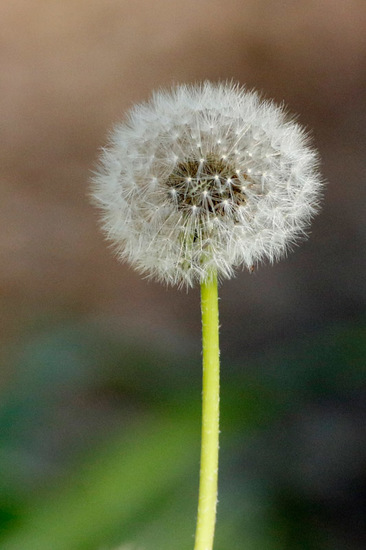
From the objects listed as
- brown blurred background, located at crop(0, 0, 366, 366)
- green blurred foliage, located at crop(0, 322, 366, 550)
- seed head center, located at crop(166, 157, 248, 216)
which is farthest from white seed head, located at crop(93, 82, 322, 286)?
brown blurred background, located at crop(0, 0, 366, 366)

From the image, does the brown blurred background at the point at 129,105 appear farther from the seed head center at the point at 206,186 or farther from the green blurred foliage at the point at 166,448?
the seed head center at the point at 206,186

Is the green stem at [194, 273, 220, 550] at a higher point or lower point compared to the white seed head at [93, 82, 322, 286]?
lower

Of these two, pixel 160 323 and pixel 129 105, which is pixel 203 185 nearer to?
pixel 160 323

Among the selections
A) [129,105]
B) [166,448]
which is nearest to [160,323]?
[129,105]

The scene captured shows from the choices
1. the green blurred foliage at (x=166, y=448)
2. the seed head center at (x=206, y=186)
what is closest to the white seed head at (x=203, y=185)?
the seed head center at (x=206, y=186)

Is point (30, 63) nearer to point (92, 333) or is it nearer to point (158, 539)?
point (92, 333)

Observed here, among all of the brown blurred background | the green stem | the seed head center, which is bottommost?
the green stem

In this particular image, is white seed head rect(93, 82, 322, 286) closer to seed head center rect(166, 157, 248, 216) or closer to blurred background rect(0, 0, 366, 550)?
seed head center rect(166, 157, 248, 216)
